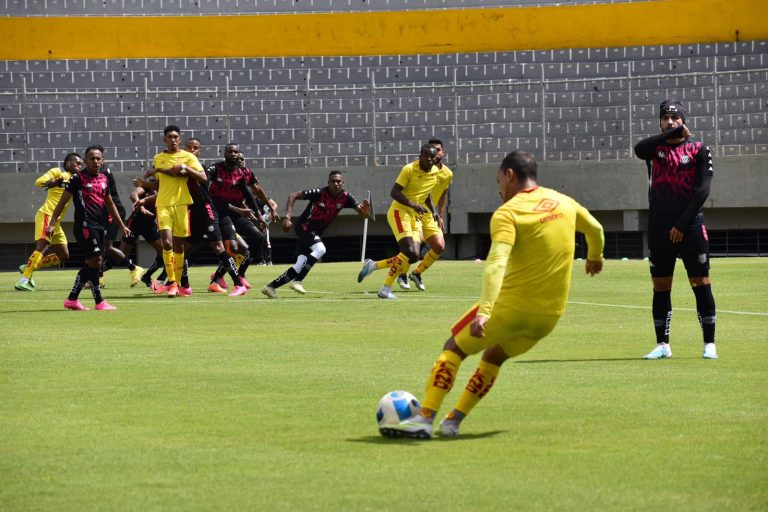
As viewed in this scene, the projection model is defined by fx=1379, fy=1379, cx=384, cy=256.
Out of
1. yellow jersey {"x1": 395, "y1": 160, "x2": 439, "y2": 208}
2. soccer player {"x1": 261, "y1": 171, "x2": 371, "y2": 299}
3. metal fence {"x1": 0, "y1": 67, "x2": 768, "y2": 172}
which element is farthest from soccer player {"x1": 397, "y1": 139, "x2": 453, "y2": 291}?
metal fence {"x1": 0, "y1": 67, "x2": 768, "y2": 172}

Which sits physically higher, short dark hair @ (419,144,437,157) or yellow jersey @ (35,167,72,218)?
short dark hair @ (419,144,437,157)

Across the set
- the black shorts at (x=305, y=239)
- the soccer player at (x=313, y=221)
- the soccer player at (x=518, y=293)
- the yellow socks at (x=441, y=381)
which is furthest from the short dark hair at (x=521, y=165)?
the black shorts at (x=305, y=239)

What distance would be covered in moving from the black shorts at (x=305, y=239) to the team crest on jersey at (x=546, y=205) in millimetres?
13843

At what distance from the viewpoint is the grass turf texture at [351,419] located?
19.4 ft

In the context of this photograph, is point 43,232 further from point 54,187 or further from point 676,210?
point 676,210

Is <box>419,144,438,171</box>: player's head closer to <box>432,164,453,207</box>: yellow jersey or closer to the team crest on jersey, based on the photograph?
<box>432,164,453,207</box>: yellow jersey

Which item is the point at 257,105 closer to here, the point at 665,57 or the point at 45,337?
the point at 665,57

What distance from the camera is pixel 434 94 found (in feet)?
118

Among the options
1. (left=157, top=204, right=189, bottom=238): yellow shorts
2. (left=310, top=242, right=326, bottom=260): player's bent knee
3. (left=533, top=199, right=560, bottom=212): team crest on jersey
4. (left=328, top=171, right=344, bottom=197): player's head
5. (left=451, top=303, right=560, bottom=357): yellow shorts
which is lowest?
(left=310, top=242, right=326, bottom=260): player's bent knee

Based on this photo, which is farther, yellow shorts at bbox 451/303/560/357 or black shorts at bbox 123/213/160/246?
black shorts at bbox 123/213/160/246

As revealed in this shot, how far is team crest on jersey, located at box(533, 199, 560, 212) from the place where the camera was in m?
7.42

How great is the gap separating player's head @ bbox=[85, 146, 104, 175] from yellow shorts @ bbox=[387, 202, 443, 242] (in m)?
4.63

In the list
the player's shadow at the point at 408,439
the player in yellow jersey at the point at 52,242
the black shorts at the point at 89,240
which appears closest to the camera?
the player's shadow at the point at 408,439

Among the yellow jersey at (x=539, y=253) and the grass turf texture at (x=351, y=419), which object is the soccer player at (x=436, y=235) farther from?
the yellow jersey at (x=539, y=253)
